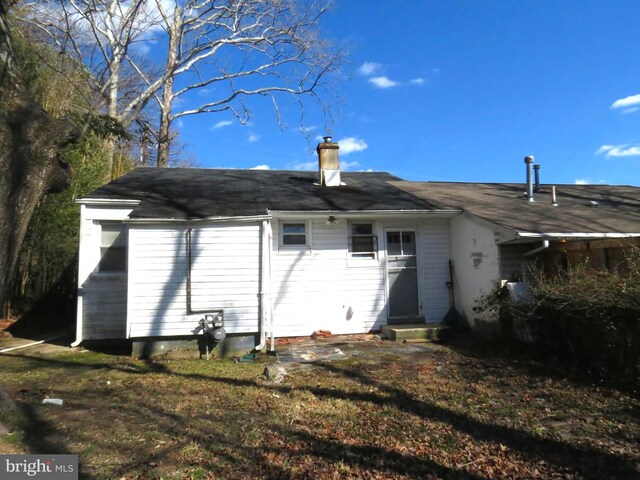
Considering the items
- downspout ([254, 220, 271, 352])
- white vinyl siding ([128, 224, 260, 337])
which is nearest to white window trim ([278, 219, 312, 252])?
downspout ([254, 220, 271, 352])

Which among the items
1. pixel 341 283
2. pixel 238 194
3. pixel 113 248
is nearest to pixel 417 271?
pixel 341 283

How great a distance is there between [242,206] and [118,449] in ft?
19.2

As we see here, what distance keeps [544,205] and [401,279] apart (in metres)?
4.01

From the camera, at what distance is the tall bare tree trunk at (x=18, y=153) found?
168 inches

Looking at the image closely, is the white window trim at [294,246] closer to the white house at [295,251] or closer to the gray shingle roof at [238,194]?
the white house at [295,251]

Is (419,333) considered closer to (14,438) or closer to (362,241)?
(362,241)

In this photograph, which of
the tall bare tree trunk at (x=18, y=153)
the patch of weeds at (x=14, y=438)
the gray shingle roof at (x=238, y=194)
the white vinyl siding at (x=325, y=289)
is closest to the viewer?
the patch of weeds at (x=14, y=438)

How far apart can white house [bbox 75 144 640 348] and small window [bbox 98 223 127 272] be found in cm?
2

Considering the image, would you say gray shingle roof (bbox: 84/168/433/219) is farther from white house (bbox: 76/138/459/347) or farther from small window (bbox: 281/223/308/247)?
small window (bbox: 281/223/308/247)

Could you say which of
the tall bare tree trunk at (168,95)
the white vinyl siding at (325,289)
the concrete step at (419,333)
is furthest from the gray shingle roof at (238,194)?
the tall bare tree trunk at (168,95)

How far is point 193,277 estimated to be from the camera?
8289 millimetres

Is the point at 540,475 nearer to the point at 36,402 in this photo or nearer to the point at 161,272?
the point at 36,402

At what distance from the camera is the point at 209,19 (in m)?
19.5

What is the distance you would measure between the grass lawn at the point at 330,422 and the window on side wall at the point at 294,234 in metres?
3.47
